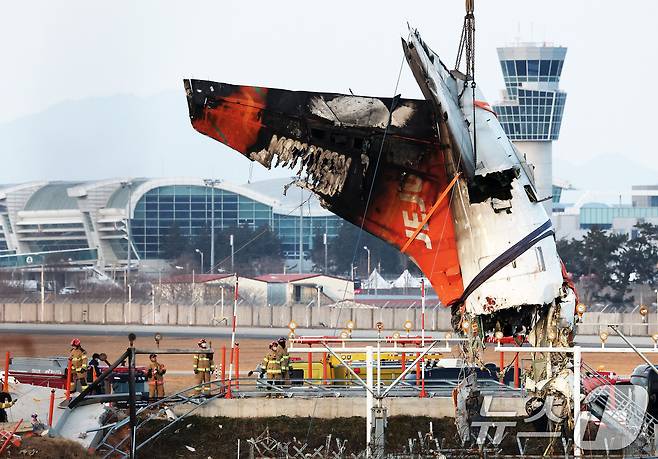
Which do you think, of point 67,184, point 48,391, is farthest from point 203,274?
point 48,391

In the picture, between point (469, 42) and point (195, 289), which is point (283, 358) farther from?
point (195, 289)

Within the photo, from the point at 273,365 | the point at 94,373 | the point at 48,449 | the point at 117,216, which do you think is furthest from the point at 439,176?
the point at 117,216

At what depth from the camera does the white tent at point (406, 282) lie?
151625 mm

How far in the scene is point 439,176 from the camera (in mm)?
34500

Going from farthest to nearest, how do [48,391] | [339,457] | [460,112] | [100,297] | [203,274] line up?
[203,274] → [100,297] → [48,391] → [460,112] → [339,457]

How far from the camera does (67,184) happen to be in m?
183

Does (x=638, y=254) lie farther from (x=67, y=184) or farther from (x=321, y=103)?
(x=321, y=103)

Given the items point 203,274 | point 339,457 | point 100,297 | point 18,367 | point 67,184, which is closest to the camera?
point 339,457

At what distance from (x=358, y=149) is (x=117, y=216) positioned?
473 ft

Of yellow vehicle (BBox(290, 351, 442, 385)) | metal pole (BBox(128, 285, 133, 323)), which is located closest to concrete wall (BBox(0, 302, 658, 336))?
metal pole (BBox(128, 285, 133, 323))

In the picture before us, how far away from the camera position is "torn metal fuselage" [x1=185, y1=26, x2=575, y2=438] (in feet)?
110

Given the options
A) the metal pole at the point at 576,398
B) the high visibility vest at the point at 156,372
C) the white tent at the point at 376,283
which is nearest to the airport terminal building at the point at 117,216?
the white tent at the point at 376,283

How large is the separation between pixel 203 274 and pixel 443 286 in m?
98.3

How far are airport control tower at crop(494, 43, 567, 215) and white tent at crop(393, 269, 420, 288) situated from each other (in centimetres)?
3172
